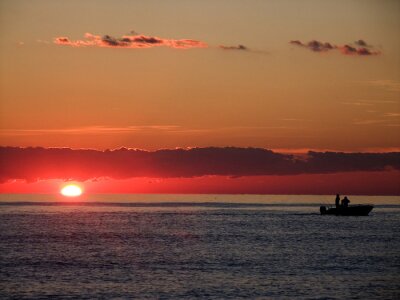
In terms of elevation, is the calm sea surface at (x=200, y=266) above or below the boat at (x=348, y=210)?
below

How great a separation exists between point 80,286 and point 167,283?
6089mm

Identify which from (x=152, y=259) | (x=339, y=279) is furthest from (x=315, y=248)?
(x=339, y=279)

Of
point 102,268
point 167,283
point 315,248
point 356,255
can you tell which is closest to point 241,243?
point 315,248

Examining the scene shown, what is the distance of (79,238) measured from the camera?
104375 mm

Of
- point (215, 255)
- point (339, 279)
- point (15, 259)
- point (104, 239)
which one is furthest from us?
point (104, 239)

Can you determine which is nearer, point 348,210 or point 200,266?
point 200,266

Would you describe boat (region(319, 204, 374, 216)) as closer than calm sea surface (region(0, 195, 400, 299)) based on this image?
No

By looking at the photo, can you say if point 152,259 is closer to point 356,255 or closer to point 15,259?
point 15,259

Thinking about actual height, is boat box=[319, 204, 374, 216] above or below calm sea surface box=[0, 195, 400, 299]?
above

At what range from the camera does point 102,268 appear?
6844 centimetres

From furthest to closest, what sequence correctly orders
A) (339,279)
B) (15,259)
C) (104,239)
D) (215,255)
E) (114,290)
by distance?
(104,239) → (215,255) → (15,259) → (339,279) → (114,290)

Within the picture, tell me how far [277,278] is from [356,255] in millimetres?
21463

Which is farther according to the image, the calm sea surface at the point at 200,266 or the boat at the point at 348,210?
the boat at the point at 348,210

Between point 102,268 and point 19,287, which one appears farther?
point 102,268
